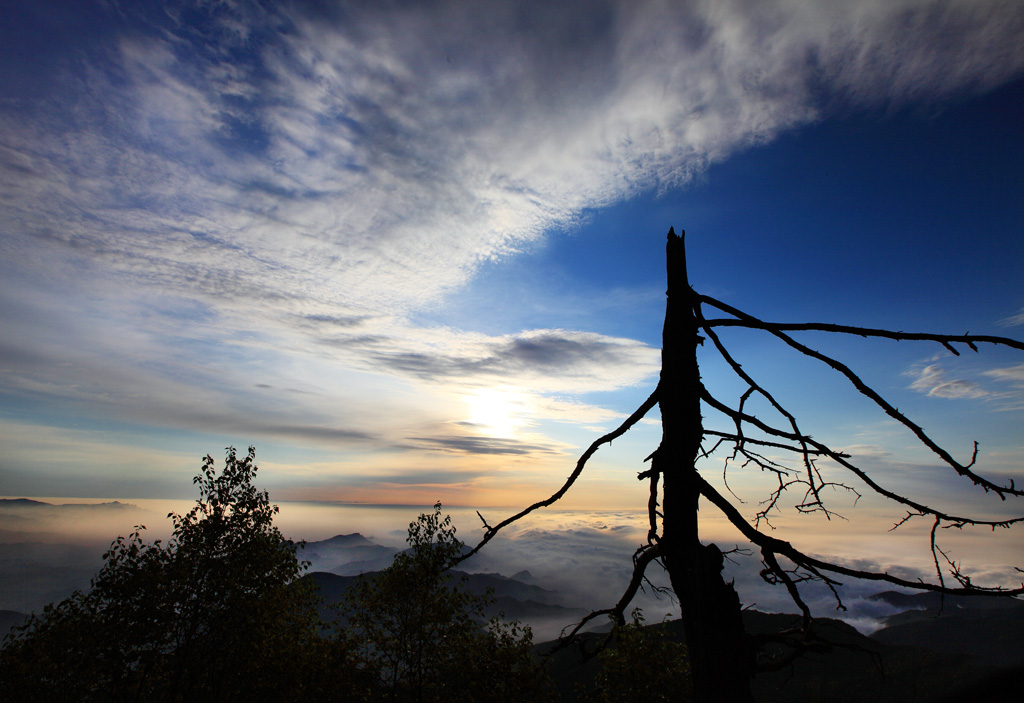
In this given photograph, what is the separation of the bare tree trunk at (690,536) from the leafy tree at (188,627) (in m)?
24.0

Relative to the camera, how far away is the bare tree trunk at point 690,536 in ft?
12.9

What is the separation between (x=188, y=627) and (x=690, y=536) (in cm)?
2603

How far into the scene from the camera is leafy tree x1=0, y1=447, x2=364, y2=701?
1995cm

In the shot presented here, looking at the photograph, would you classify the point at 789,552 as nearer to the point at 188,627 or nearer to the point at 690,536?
the point at 690,536

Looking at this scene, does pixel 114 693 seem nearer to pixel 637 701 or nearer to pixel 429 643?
pixel 429 643

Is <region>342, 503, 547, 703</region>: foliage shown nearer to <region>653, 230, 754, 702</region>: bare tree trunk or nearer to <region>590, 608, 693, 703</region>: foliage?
<region>590, 608, 693, 703</region>: foliage

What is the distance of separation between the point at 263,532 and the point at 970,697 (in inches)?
1059

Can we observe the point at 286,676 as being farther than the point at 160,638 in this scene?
Yes

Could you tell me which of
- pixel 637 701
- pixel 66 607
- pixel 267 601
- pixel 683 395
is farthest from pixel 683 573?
pixel 637 701

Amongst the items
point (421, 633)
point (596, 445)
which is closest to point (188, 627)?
point (421, 633)

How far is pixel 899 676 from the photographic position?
155750 millimetres

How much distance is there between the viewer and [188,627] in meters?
21.3

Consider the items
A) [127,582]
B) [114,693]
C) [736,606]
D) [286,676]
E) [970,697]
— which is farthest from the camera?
[286,676]

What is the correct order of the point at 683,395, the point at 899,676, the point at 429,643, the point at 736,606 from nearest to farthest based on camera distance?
the point at 736,606, the point at 683,395, the point at 429,643, the point at 899,676
